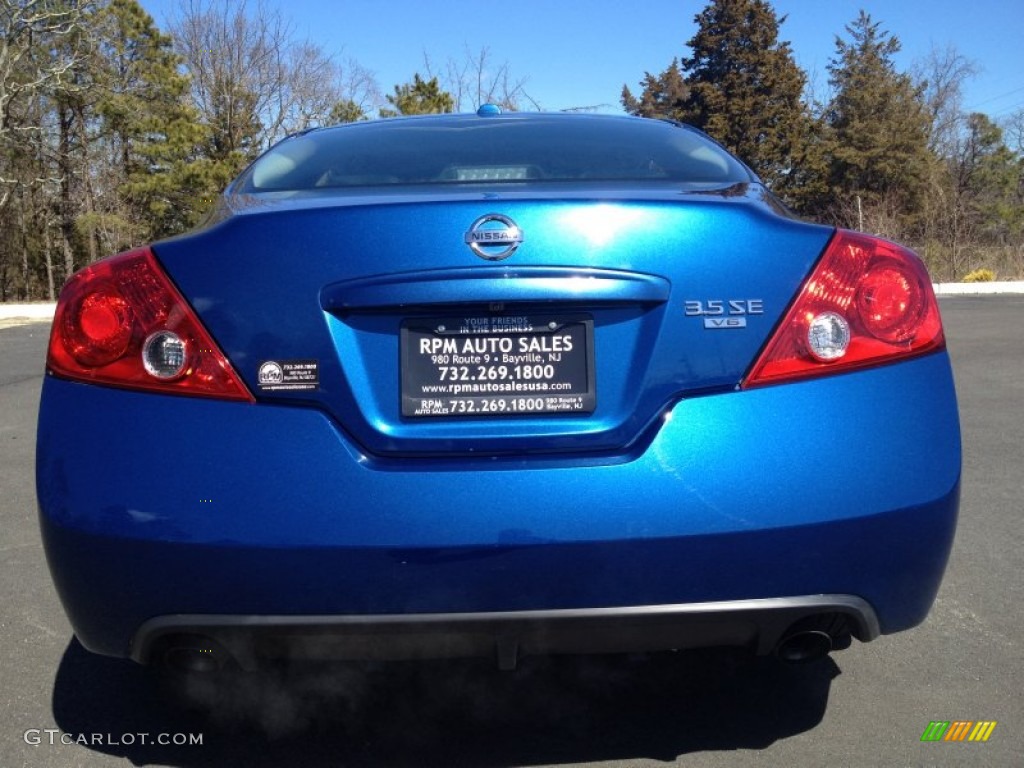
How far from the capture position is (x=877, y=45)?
5956cm

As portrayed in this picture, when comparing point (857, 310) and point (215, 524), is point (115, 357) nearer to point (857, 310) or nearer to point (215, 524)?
point (215, 524)

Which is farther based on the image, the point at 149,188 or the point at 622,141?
the point at 149,188

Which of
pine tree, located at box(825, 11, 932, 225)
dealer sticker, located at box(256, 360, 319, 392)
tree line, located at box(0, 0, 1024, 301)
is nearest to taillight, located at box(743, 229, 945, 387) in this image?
dealer sticker, located at box(256, 360, 319, 392)

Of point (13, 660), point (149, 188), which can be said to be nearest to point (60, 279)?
point (149, 188)

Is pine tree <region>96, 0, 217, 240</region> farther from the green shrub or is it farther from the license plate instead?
the license plate

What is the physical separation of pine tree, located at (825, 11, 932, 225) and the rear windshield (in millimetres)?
46913

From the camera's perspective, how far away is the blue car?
76.8 inches

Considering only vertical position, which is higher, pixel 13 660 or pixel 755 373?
pixel 755 373

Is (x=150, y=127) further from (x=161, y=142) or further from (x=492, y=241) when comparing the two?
(x=492, y=241)

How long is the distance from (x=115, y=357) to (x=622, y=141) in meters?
1.72

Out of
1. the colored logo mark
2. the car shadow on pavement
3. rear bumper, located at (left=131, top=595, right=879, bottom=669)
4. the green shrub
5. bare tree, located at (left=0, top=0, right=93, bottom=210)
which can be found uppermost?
bare tree, located at (left=0, top=0, right=93, bottom=210)

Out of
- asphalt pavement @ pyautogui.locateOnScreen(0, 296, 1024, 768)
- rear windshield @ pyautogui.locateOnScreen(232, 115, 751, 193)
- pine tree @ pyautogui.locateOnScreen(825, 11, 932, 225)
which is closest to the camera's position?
asphalt pavement @ pyautogui.locateOnScreen(0, 296, 1024, 768)

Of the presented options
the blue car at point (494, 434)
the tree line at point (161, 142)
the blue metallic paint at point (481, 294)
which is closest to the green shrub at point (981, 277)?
the tree line at point (161, 142)

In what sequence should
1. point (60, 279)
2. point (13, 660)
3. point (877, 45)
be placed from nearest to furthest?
1. point (13, 660)
2. point (60, 279)
3. point (877, 45)
